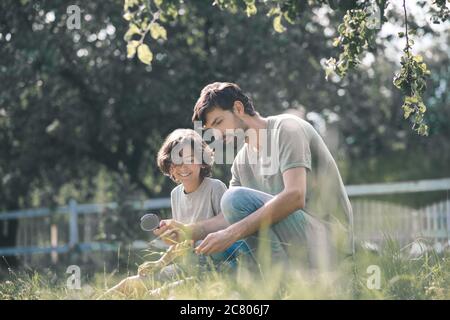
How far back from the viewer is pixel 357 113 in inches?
492

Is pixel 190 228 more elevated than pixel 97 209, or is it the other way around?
pixel 190 228

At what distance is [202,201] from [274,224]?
2.18ft

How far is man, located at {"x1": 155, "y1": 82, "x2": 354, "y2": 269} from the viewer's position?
338 centimetres

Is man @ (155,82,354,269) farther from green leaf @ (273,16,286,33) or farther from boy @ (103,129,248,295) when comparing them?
green leaf @ (273,16,286,33)

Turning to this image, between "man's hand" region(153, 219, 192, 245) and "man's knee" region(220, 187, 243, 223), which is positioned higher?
"man's knee" region(220, 187, 243, 223)

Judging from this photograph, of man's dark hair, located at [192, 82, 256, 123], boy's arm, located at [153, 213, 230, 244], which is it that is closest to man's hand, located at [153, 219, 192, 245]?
boy's arm, located at [153, 213, 230, 244]

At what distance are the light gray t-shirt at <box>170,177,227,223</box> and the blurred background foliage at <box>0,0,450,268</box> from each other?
14.5ft

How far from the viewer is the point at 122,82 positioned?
9.22 m

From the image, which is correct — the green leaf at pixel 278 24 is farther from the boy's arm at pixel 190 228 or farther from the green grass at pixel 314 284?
the green grass at pixel 314 284

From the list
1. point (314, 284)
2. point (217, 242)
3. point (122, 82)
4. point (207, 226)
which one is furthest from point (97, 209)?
point (314, 284)

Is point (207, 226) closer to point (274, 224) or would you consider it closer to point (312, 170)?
point (274, 224)

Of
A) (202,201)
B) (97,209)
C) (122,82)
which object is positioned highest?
(122,82)


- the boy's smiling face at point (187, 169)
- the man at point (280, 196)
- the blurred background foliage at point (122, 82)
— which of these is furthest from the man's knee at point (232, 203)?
the blurred background foliage at point (122, 82)
